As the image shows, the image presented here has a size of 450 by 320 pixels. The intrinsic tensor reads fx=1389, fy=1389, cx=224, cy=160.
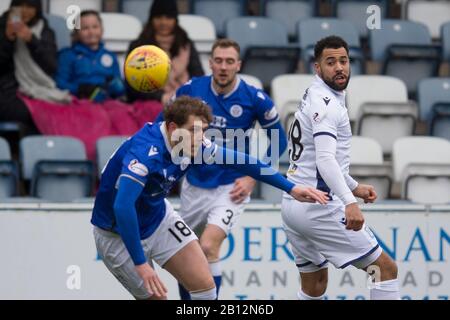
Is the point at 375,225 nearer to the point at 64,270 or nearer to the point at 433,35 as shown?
the point at 64,270

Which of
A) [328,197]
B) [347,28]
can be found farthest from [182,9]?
[328,197]

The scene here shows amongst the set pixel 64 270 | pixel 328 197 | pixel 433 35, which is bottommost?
pixel 64 270

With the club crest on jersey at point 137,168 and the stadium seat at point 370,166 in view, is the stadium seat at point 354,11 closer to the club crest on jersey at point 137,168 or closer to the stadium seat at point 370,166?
the stadium seat at point 370,166

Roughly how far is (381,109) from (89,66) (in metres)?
2.31

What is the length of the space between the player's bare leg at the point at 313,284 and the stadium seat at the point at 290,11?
15.2 feet

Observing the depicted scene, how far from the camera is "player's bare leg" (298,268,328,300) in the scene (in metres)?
8.10

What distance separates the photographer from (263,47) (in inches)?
451

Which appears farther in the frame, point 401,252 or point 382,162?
point 382,162

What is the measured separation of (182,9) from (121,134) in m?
2.73

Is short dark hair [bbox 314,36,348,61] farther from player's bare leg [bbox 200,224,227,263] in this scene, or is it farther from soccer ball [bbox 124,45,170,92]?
player's bare leg [bbox 200,224,227,263]

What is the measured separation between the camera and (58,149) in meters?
10.1

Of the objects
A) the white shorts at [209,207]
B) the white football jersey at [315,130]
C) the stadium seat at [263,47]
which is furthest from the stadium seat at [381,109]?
the white football jersey at [315,130]

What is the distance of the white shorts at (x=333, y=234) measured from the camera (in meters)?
7.75
